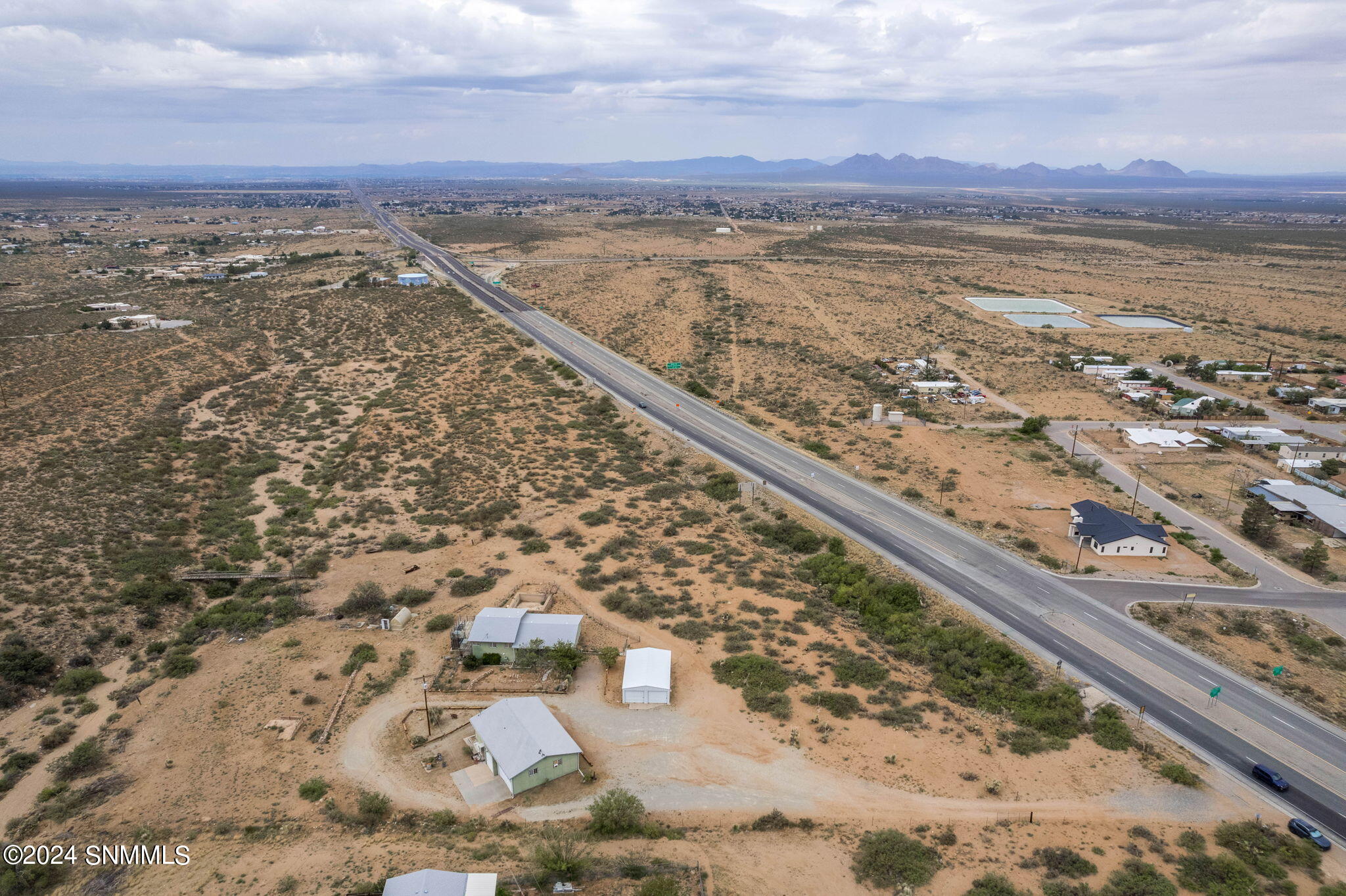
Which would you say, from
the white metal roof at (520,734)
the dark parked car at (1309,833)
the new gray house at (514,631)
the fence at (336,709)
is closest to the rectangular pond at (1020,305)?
the dark parked car at (1309,833)

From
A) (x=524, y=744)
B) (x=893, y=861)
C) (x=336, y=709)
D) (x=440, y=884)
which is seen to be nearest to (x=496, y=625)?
(x=336, y=709)

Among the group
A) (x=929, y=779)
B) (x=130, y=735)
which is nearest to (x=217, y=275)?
(x=130, y=735)

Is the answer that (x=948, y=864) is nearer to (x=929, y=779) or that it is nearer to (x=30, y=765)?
(x=929, y=779)

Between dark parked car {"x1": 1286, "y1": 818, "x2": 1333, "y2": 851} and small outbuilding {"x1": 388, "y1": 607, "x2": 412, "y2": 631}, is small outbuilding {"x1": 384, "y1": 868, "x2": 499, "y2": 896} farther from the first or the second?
dark parked car {"x1": 1286, "y1": 818, "x2": 1333, "y2": 851}

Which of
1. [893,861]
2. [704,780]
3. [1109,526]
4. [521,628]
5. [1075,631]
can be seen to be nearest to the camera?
[893,861]

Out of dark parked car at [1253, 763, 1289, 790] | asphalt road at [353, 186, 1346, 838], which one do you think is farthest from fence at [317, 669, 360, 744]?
dark parked car at [1253, 763, 1289, 790]

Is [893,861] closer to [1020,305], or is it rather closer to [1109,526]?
[1109,526]
